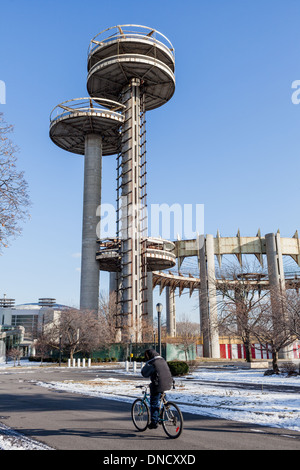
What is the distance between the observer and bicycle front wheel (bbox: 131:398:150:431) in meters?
8.80

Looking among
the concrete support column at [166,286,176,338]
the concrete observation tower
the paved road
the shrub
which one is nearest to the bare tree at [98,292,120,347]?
the concrete observation tower

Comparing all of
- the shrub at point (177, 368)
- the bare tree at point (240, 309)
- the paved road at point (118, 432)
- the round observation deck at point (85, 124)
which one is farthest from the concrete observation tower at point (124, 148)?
the paved road at point (118, 432)

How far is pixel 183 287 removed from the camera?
90.6 m

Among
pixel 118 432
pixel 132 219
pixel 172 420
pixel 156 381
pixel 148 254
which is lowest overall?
pixel 118 432

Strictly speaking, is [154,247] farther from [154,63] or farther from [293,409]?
[293,409]

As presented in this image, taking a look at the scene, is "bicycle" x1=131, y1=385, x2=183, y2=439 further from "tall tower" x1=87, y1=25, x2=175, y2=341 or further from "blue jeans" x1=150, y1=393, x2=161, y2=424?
"tall tower" x1=87, y1=25, x2=175, y2=341

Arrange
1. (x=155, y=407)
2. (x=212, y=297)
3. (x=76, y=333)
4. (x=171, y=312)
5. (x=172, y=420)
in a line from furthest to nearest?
(x=171, y=312)
(x=212, y=297)
(x=76, y=333)
(x=155, y=407)
(x=172, y=420)

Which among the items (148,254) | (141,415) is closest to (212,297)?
(148,254)

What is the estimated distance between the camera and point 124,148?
240ft

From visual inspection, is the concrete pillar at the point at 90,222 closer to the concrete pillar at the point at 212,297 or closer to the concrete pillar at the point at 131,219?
the concrete pillar at the point at 131,219

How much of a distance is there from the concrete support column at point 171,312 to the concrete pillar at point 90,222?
898 inches

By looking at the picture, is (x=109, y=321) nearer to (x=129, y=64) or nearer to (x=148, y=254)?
(x=148, y=254)

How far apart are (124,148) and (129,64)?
14206mm
